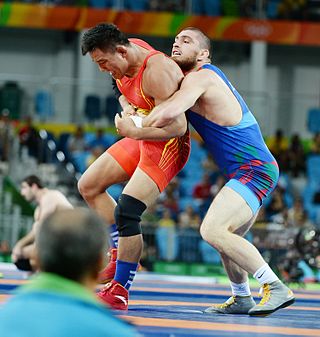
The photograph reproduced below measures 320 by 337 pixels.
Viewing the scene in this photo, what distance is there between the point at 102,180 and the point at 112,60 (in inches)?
29.0

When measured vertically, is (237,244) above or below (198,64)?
below

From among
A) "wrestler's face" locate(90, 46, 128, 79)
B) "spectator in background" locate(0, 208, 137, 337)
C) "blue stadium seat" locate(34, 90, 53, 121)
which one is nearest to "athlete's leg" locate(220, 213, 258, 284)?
"wrestler's face" locate(90, 46, 128, 79)

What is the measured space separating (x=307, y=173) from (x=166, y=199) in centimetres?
411

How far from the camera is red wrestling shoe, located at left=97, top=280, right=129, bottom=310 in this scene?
221 inches

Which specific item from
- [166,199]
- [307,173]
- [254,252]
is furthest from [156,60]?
[307,173]

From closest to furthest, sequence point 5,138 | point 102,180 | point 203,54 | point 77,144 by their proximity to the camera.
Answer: point 203,54 → point 102,180 → point 5,138 → point 77,144

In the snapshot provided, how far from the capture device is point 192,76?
558 cm

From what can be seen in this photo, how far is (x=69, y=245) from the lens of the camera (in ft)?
7.38

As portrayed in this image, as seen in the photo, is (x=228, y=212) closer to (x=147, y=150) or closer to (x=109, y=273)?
(x=147, y=150)

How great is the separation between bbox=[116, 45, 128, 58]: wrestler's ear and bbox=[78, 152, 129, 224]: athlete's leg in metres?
0.63

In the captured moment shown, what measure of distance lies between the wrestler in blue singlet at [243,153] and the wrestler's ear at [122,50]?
0.43 m

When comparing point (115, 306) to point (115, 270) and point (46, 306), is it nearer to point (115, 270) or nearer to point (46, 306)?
point (115, 270)

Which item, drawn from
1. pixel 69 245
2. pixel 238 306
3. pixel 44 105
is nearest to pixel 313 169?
pixel 44 105

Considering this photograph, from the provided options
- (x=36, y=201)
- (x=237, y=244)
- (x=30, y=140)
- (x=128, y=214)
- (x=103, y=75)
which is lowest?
(x=36, y=201)
